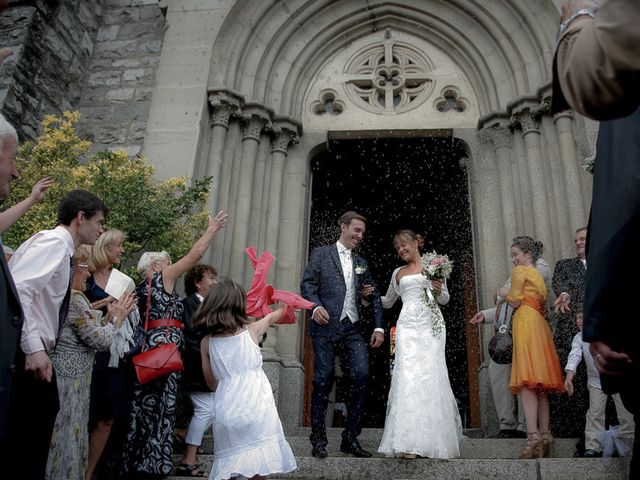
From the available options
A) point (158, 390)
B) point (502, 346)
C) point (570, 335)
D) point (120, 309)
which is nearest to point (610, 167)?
point (120, 309)

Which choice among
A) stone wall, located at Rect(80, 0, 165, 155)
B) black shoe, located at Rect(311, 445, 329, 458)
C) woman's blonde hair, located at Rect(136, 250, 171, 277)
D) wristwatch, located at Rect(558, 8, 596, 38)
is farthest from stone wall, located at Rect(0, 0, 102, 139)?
wristwatch, located at Rect(558, 8, 596, 38)

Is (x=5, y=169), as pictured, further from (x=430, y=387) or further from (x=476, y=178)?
(x=476, y=178)

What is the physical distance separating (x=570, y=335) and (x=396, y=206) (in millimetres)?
7167

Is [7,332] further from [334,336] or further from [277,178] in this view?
[277,178]

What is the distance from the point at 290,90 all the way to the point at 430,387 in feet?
17.0

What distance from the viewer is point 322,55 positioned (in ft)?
29.2

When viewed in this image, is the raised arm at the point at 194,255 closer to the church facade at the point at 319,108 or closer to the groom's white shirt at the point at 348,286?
the groom's white shirt at the point at 348,286

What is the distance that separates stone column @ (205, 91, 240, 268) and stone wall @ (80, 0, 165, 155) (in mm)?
994

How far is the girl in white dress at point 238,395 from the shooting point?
3107 millimetres

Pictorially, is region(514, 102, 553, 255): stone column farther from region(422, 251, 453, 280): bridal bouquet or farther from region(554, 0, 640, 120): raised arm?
region(554, 0, 640, 120): raised arm

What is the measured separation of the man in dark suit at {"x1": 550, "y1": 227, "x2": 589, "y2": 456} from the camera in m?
5.37

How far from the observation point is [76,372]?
11.3 feet

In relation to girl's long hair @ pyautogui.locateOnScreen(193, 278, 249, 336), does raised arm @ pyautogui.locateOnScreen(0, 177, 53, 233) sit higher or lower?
higher

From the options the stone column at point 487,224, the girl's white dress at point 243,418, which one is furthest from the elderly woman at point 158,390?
the stone column at point 487,224
